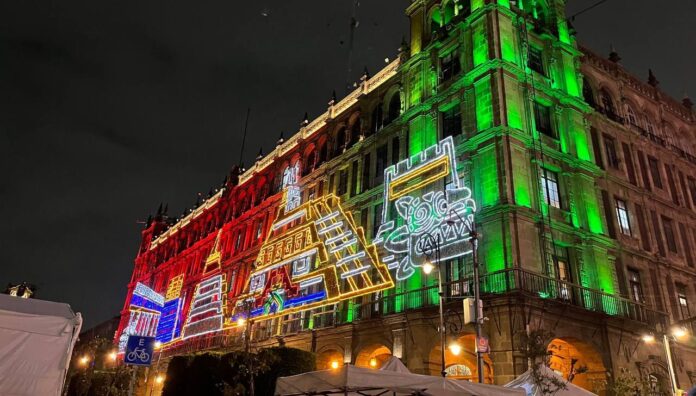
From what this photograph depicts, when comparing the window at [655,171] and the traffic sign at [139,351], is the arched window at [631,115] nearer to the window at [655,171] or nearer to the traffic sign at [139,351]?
the window at [655,171]

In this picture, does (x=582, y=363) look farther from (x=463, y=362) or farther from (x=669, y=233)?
(x=669, y=233)

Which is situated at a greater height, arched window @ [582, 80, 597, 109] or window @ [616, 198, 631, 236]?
arched window @ [582, 80, 597, 109]

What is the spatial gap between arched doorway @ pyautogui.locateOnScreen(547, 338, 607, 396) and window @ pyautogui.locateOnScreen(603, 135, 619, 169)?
10.6 metres

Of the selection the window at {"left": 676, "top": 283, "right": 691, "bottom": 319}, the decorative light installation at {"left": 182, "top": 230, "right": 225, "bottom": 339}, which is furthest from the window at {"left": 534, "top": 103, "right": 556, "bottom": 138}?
the decorative light installation at {"left": 182, "top": 230, "right": 225, "bottom": 339}

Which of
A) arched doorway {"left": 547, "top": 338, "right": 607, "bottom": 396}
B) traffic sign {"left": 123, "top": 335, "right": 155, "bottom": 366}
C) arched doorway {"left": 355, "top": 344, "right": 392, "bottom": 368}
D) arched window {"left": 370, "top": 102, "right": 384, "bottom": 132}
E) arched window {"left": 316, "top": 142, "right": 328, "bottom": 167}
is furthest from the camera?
arched window {"left": 316, "top": 142, "right": 328, "bottom": 167}

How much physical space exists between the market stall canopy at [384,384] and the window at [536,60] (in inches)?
759

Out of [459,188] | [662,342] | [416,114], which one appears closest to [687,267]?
[662,342]

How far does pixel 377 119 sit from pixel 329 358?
14481 millimetres

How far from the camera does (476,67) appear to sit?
22875 millimetres

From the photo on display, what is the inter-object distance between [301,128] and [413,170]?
16.8 meters

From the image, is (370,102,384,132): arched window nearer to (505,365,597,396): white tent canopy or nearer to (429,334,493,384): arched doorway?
(429,334,493,384): arched doorway

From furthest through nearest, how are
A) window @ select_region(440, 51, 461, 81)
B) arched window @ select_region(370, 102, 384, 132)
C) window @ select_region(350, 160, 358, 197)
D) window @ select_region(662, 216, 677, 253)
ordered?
arched window @ select_region(370, 102, 384, 132), window @ select_region(350, 160, 358, 197), window @ select_region(440, 51, 461, 81), window @ select_region(662, 216, 677, 253)

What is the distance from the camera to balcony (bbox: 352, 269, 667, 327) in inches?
697

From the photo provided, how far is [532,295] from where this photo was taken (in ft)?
56.3
